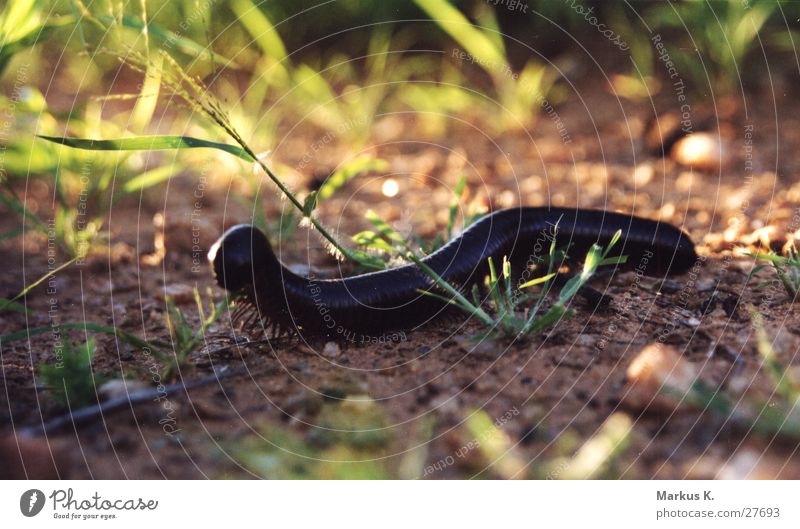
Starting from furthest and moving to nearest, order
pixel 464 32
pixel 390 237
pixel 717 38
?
pixel 464 32 < pixel 717 38 < pixel 390 237

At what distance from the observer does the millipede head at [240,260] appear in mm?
2521

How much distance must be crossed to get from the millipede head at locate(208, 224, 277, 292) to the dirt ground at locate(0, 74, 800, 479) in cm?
24

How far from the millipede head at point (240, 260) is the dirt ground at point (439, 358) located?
237mm

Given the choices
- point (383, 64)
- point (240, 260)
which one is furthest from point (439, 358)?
point (383, 64)

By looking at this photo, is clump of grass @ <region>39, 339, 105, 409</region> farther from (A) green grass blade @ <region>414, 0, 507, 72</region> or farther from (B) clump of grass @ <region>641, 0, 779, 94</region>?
(B) clump of grass @ <region>641, 0, 779, 94</region>

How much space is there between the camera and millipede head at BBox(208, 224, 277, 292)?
2.52 m

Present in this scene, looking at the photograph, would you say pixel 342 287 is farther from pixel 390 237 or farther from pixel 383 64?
pixel 383 64

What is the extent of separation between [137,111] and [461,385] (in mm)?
2664

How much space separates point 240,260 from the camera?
2.52 meters

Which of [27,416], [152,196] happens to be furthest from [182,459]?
[152,196]
